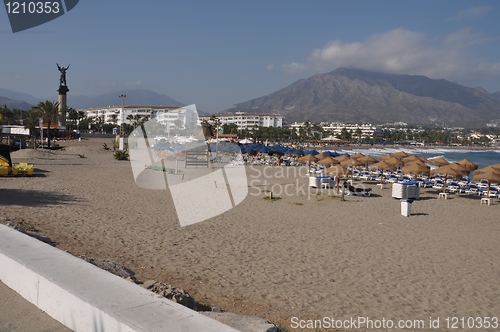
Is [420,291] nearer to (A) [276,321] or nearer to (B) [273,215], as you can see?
(A) [276,321]

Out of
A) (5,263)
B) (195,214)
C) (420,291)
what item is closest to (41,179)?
(195,214)

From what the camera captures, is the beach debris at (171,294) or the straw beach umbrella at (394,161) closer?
the beach debris at (171,294)

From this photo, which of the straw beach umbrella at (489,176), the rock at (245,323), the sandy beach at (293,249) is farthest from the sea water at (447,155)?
the rock at (245,323)

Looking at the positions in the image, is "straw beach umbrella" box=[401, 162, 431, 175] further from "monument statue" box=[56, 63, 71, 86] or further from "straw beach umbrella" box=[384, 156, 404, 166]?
"monument statue" box=[56, 63, 71, 86]

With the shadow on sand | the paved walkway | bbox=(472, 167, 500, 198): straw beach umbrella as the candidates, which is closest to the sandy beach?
Answer: the shadow on sand

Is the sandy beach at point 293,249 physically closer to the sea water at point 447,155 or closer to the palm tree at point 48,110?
the palm tree at point 48,110

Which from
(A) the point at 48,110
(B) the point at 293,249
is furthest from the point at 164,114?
(B) the point at 293,249

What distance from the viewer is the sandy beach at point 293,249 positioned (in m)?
5.20

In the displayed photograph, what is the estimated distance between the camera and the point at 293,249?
7574 millimetres

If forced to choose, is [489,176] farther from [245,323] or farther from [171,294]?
[245,323]

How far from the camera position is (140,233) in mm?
8016

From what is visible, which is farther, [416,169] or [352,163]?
[352,163]

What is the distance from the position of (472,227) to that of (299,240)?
5311 mm

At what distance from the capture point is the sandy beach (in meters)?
5.20
